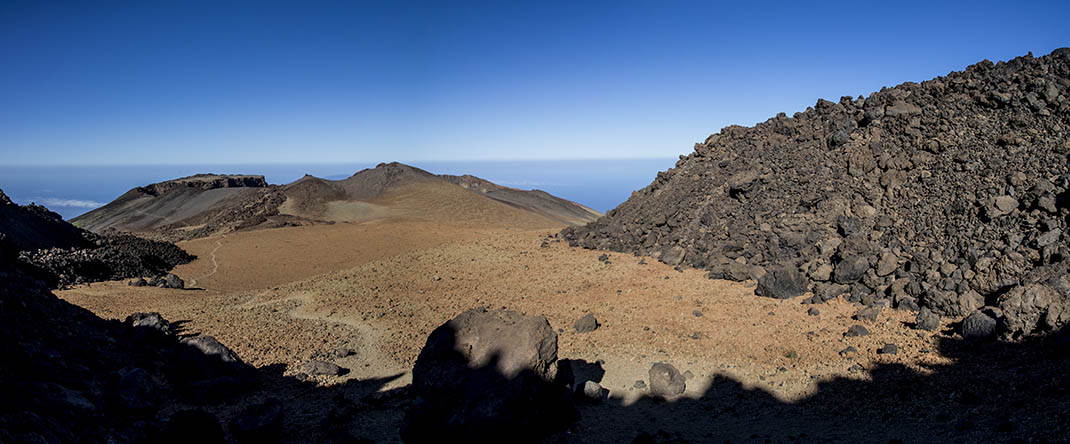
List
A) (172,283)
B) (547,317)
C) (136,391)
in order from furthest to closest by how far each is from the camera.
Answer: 1. (172,283)
2. (547,317)
3. (136,391)

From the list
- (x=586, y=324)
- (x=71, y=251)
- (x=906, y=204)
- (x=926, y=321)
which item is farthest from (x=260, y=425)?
(x=71, y=251)

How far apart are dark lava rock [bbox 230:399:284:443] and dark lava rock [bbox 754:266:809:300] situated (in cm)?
1138

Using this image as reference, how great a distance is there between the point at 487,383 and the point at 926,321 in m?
9.15

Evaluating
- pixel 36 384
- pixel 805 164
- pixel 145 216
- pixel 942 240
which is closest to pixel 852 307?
pixel 942 240

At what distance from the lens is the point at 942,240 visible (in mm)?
12867

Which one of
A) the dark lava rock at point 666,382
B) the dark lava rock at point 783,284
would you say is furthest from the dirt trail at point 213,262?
the dark lava rock at point 783,284

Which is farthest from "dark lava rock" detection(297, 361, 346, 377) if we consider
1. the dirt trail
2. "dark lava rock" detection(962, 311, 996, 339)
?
the dirt trail

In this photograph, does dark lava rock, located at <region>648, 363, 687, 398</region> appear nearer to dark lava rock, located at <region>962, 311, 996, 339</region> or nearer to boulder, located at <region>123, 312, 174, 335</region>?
dark lava rock, located at <region>962, 311, 996, 339</region>

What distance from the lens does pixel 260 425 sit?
288 inches

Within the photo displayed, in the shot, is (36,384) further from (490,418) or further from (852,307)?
(852,307)

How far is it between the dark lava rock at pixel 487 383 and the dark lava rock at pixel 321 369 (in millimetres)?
4247

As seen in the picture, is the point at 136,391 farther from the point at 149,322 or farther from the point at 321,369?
the point at 149,322

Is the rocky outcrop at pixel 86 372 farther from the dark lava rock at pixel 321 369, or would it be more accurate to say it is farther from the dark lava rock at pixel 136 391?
the dark lava rock at pixel 321 369

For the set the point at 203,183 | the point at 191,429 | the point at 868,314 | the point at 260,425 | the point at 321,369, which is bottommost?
the point at 321,369
